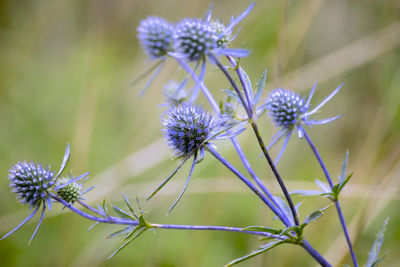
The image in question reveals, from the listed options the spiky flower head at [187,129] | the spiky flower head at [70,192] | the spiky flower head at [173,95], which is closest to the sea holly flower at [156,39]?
the spiky flower head at [173,95]

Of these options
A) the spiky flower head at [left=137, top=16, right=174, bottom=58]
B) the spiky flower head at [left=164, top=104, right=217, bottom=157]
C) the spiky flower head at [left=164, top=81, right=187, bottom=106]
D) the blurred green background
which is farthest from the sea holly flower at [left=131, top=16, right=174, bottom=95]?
the blurred green background

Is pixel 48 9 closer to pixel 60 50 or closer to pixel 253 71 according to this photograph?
pixel 60 50

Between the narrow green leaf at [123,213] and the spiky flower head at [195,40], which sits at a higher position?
the spiky flower head at [195,40]

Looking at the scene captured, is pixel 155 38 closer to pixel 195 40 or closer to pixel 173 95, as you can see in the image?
pixel 173 95

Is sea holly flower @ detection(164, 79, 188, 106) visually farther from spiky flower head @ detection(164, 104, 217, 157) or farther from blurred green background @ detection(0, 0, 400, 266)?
blurred green background @ detection(0, 0, 400, 266)

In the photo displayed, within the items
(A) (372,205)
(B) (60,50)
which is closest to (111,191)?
(A) (372,205)

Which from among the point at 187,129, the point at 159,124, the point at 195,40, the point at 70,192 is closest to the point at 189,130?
the point at 187,129

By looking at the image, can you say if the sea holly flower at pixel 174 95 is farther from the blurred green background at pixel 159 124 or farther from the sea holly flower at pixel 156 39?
the blurred green background at pixel 159 124
